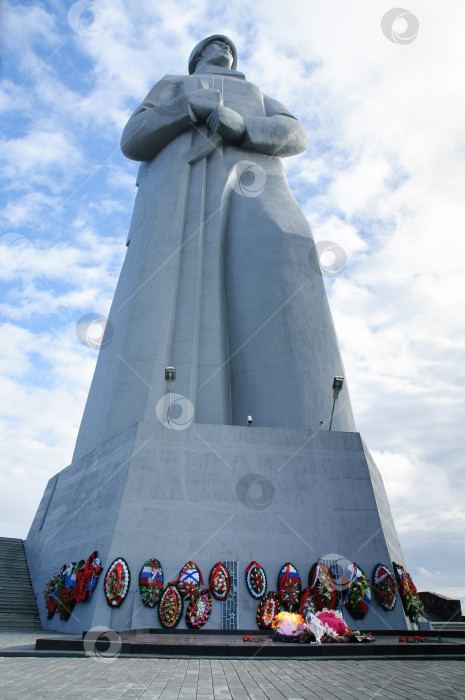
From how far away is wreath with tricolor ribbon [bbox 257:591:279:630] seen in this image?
888 cm

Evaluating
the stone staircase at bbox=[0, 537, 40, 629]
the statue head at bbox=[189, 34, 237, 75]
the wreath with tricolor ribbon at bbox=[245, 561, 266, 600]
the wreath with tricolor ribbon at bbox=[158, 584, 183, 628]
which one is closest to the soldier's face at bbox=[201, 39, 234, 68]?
the statue head at bbox=[189, 34, 237, 75]

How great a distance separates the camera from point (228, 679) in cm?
445

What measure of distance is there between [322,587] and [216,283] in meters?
7.37

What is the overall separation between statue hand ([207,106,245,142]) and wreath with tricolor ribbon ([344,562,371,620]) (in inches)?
442

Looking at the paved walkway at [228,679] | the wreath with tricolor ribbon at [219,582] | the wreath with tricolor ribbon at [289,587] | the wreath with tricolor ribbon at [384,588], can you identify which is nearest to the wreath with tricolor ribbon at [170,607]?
the wreath with tricolor ribbon at [219,582]

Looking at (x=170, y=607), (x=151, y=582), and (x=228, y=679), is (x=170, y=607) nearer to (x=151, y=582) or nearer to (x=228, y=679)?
(x=151, y=582)

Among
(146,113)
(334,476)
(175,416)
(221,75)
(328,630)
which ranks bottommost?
(328,630)

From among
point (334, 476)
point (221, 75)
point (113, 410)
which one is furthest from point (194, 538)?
point (221, 75)

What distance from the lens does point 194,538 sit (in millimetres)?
9391

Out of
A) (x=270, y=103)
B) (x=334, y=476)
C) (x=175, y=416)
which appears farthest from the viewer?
(x=270, y=103)

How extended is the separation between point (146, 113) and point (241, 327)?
6988 millimetres

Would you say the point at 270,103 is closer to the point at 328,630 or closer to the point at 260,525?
the point at 260,525

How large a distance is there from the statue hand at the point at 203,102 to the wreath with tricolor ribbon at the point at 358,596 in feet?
38.8

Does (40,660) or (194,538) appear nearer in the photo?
(40,660)
